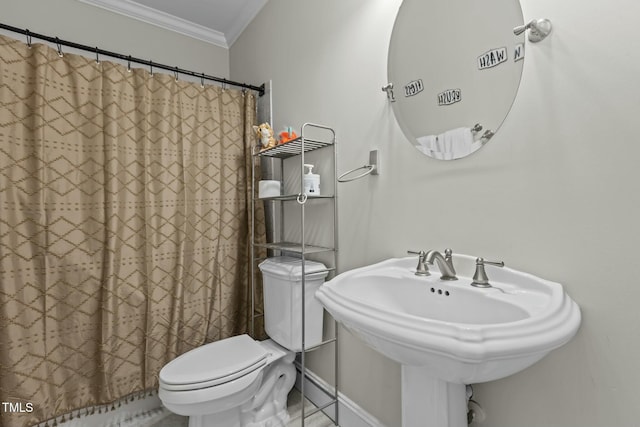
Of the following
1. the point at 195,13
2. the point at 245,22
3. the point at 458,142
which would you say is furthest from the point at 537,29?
the point at 195,13

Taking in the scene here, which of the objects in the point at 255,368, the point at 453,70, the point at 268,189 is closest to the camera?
the point at 453,70

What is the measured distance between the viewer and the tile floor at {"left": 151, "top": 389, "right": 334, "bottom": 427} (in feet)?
4.92

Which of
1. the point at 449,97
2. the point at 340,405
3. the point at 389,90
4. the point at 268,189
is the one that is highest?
the point at 389,90

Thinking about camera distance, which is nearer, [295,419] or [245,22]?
[295,419]

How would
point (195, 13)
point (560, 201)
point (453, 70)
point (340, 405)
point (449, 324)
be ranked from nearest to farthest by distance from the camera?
point (449, 324), point (560, 201), point (453, 70), point (340, 405), point (195, 13)

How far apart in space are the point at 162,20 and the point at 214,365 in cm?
246

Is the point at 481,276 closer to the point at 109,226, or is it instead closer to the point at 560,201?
the point at 560,201

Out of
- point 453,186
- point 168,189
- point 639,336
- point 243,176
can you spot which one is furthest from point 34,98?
point 639,336

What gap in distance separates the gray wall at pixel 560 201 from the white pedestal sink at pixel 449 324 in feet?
0.32

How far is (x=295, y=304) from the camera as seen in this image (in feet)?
4.90

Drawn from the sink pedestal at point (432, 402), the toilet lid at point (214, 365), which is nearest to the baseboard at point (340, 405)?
the toilet lid at point (214, 365)

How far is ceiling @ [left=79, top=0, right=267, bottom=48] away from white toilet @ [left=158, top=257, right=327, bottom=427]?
189cm

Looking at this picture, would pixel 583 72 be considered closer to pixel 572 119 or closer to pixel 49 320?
pixel 572 119

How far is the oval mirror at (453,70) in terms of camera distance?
0.88 m
